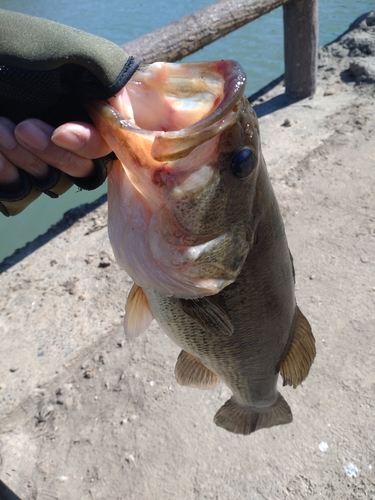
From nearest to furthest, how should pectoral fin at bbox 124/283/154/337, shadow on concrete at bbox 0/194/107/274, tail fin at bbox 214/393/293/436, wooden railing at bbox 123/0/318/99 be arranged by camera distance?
pectoral fin at bbox 124/283/154/337 → tail fin at bbox 214/393/293/436 → shadow on concrete at bbox 0/194/107/274 → wooden railing at bbox 123/0/318/99

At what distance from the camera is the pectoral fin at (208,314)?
4.53 feet

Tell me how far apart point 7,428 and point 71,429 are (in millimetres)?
378

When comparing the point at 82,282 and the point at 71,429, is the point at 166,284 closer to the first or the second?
the point at 71,429

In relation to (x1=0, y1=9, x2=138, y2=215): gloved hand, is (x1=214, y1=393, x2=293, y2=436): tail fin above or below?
below

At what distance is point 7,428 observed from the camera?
2740 millimetres

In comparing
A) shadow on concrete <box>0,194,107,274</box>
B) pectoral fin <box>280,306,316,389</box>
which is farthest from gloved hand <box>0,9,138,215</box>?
shadow on concrete <box>0,194,107,274</box>

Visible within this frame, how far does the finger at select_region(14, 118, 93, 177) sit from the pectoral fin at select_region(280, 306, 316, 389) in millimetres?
1005

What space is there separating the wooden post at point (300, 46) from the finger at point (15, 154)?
17.1ft

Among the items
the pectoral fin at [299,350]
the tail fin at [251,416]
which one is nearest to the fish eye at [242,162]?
the pectoral fin at [299,350]

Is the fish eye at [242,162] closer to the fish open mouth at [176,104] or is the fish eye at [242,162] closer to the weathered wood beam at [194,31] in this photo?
the fish open mouth at [176,104]

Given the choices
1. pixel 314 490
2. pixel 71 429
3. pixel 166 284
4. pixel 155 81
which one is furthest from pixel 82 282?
pixel 155 81

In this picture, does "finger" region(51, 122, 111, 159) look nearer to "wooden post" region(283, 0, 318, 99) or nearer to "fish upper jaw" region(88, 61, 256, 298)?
"fish upper jaw" region(88, 61, 256, 298)

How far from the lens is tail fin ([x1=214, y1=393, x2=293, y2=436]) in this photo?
213 cm

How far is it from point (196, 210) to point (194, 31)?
13.1 ft
